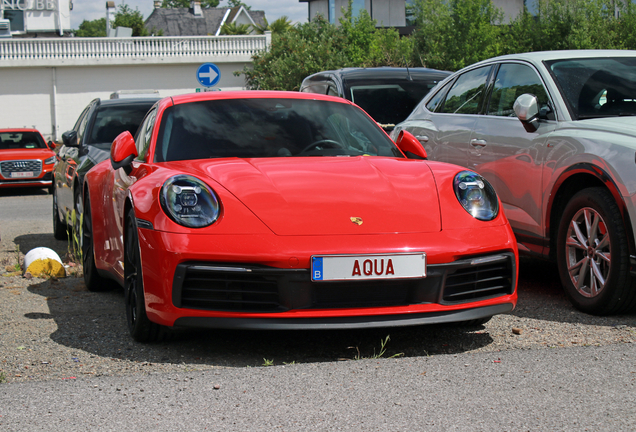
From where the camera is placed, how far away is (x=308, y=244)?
12.2 feet

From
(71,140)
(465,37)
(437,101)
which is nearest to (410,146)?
(437,101)

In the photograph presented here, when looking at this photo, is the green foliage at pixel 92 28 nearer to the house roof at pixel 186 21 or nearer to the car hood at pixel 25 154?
the house roof at pixel 186 21

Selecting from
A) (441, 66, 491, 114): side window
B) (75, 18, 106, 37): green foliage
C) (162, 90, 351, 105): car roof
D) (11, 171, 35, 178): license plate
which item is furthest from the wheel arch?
(75, 18, 106, 37): green foliage

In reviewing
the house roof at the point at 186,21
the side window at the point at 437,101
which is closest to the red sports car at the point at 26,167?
the side window at the point at 437,101

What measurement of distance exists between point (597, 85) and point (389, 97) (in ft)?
15.1

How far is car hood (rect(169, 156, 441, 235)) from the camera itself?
3.83 meters

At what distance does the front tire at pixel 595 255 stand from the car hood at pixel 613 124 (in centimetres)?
37

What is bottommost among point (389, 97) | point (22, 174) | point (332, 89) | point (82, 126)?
point (22, 174)

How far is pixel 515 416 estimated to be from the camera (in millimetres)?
2963

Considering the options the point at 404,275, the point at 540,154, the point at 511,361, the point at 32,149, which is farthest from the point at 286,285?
the point at 32,149

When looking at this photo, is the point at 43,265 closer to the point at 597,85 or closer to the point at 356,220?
the point at 356,220

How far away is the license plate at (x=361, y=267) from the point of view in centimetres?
366

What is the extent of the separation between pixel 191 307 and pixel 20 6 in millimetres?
59875

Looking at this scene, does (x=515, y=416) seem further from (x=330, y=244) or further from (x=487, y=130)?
(x=487, y=130)
